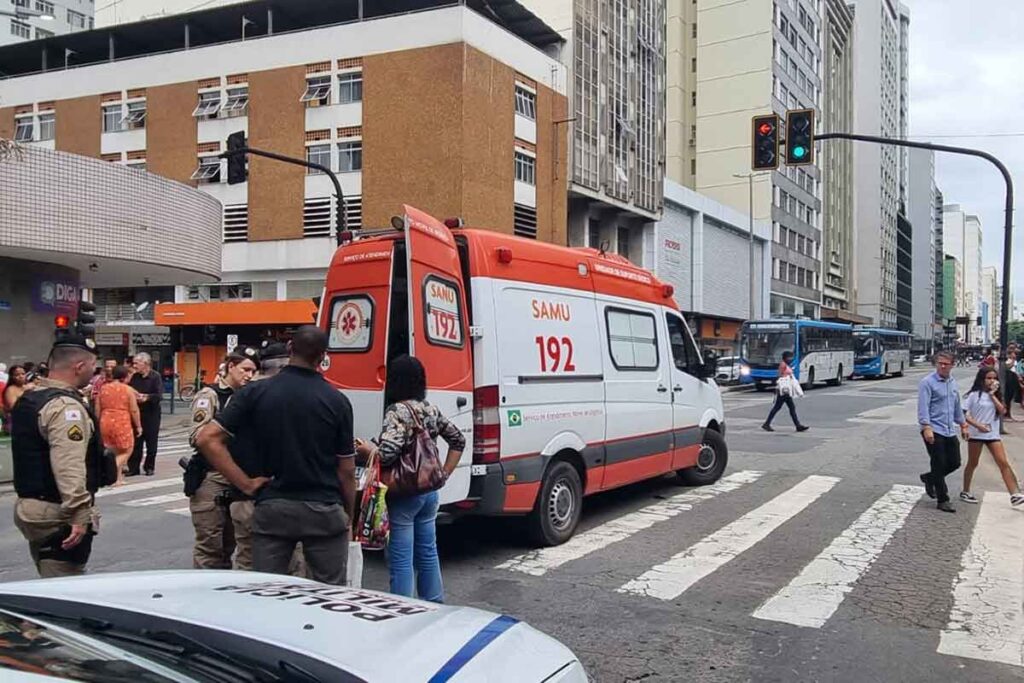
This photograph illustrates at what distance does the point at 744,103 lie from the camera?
63.8 meters

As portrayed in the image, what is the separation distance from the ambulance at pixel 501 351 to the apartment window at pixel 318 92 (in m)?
29.4

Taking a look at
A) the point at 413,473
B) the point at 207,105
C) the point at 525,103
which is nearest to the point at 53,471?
the point at 413,473

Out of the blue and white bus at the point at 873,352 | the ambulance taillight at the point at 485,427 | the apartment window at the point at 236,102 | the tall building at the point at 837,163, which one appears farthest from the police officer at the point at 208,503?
the tall building at the point at 837,163

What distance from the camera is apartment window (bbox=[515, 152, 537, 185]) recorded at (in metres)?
35.2

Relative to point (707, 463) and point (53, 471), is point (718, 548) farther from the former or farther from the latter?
point (53, 471)

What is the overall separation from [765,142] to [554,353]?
9335 mm

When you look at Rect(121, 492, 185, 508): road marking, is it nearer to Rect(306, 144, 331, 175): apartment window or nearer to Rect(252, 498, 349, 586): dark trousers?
Rect(252, 498, 349, 586): dark trousers

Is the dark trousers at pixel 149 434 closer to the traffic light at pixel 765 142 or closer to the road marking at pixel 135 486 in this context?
the road marking at pixel 135 486

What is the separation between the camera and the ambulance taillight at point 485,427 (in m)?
6.44

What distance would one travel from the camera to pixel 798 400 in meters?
27.1

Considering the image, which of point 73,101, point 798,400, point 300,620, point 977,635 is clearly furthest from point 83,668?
point 73,101

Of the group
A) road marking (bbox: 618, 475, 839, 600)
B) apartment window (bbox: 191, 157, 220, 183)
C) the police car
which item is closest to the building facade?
apartment window (bbox: 191, 157, 220, 183)

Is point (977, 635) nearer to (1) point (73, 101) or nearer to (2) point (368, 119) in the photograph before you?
(2) point (368, 119)

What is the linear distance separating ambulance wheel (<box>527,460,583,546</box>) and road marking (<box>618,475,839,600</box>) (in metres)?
1.01
